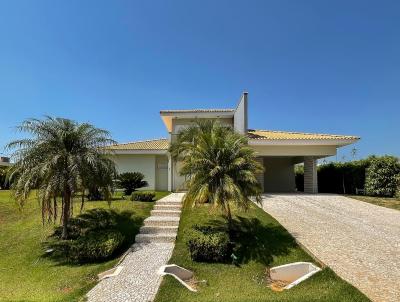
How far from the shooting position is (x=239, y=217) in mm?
12586

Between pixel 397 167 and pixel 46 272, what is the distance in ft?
65.8

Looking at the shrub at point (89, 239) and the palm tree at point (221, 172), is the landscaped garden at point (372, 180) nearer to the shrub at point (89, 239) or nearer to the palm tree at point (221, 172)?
the palm tree at point (221, 172)

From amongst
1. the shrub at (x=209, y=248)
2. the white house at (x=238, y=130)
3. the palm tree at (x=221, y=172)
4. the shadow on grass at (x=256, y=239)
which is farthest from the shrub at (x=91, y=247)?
the white house at (x=238, y=130)

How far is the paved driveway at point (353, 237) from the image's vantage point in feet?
23.8

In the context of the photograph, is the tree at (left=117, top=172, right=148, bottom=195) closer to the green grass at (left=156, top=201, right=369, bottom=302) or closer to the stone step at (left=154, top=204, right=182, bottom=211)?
the stone step at (left=154, top=204, right=182, bottom=211)

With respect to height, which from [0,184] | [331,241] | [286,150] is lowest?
[331,241]

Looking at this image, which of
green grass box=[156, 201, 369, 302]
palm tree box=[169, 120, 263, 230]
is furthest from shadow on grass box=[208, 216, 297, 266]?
palm tree box=[169, 120, 263, 230]

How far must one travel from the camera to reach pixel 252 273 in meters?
8.45

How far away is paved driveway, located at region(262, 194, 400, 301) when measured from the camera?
7.25 metres

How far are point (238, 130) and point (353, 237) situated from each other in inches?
431

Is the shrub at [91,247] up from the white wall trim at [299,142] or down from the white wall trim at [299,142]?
down

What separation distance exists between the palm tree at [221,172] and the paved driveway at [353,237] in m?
2.66

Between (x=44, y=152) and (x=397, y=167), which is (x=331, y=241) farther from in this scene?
(x=397, y=167)

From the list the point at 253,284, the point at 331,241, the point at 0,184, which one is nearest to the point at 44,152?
the point at 253,284
